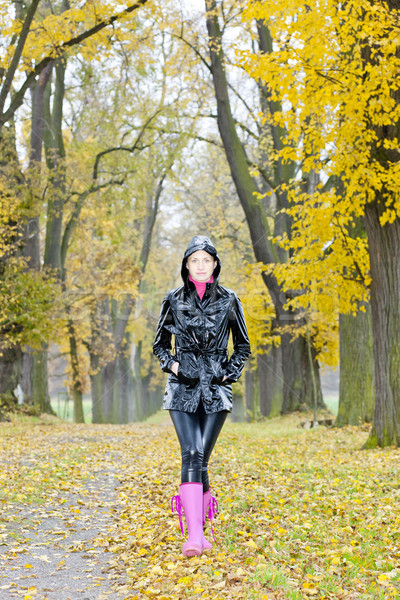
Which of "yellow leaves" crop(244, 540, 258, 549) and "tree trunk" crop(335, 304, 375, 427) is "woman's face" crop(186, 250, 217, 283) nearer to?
"yellow leaves" crop(244, 540, 258, 549)

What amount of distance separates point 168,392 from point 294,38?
23.4ft

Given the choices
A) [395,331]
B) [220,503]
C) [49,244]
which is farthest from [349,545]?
[49,244]

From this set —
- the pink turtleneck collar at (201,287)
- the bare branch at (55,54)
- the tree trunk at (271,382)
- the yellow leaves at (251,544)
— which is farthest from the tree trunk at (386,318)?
the tree trunk at (271,382)

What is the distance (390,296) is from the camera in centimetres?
934

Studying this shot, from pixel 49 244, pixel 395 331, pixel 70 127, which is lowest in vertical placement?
pixel 395 331

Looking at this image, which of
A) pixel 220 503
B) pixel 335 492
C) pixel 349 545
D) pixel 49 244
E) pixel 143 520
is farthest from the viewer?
pixel 49 244

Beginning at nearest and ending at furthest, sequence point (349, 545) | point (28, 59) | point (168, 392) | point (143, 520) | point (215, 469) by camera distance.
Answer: point (168, 392)
point (349, 545)
point (143, 520)
point (215, 469)
point (28, 59)

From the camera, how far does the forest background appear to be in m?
9.28

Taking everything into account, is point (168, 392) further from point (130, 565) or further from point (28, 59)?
point (28, 59)

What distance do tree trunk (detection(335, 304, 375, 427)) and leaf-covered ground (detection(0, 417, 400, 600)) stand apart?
373 centimetres

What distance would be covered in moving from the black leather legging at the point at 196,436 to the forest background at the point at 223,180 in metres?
5.46

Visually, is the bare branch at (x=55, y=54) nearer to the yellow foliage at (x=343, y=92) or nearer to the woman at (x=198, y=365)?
the yellow foliage at (x=343, y=92)

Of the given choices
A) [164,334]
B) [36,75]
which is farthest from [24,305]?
[164,334]

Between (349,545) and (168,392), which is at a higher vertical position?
(168,392)
